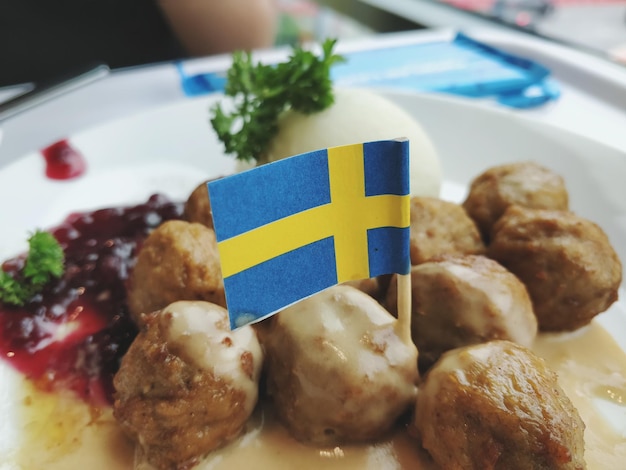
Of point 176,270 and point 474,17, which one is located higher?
point 176,270

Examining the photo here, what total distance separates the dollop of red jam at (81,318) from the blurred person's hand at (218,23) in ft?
6.85

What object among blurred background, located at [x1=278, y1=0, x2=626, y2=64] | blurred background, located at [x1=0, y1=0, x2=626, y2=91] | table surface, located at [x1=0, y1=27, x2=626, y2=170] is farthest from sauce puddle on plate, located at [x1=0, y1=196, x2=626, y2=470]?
blurred background, located at [x1=278, y1=0, x2=626, y2=64]

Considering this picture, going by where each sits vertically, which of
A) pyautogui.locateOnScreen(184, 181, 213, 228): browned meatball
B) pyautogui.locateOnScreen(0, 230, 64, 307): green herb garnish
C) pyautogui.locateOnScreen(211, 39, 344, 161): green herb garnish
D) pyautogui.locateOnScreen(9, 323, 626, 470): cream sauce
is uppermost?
pyautogui.locateOnScreen(211, 39, 344, 161): green herb garnish

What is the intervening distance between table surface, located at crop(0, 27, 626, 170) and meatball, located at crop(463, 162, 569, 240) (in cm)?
82

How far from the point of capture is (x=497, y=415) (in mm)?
1117

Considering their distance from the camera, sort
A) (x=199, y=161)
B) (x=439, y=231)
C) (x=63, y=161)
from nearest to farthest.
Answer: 1. (x=439, y=231)
2. (x=63, y=161)
3. (x=199, y=161)

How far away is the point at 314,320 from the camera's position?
1300 millimetres

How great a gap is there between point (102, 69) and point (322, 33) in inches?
107

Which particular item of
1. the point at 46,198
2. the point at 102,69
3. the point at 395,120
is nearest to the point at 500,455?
the point at 395,120

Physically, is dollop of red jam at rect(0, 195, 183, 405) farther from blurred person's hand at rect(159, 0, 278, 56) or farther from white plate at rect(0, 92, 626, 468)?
blurred person's hand at rect(159, 0, 278, 56)

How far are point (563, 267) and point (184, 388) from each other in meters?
1.04

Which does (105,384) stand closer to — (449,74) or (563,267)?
(563,267)

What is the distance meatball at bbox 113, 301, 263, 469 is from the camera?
4.01 ft

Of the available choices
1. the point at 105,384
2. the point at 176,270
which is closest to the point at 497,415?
the point at 176,270
